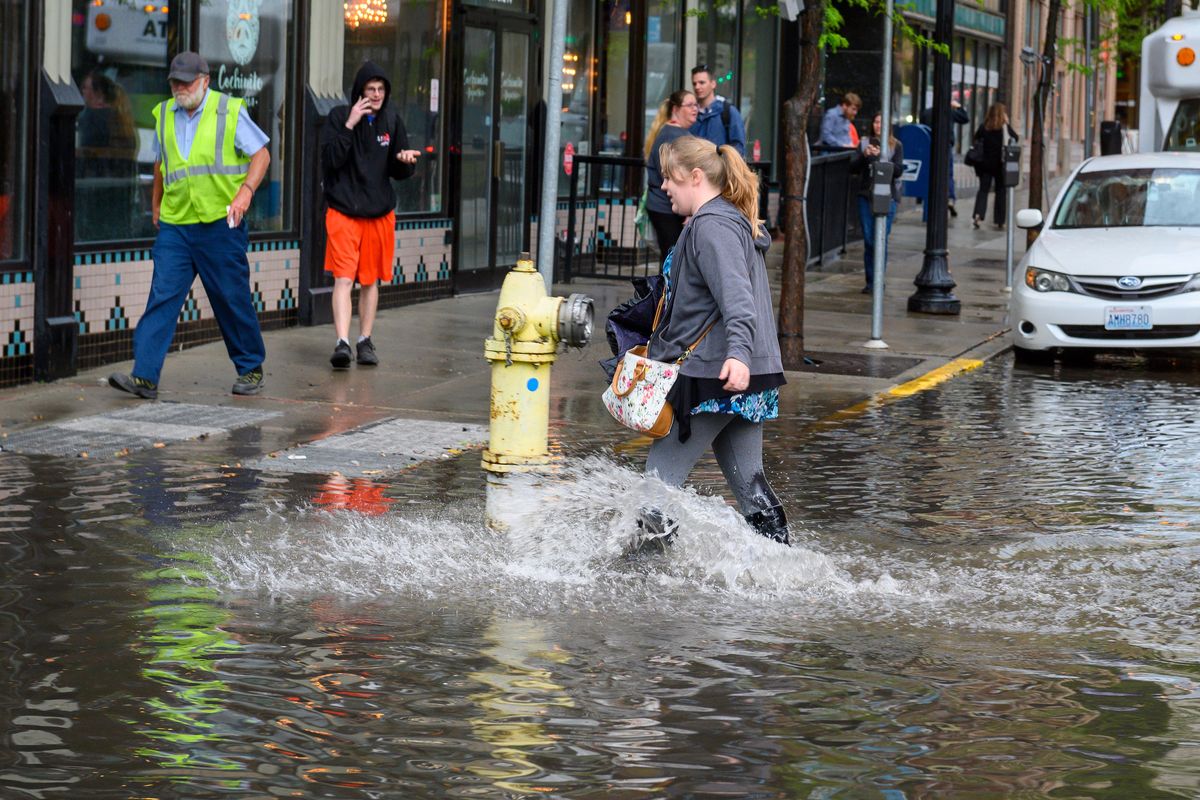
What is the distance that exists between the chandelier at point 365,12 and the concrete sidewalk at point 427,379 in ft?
7.45

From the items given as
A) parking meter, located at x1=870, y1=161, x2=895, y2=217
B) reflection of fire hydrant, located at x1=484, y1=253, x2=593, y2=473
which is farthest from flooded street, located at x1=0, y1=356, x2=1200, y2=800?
Result: parking meter, located at x1=870, y1=161, x2=895, y2=217

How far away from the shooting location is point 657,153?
14555 millimetres

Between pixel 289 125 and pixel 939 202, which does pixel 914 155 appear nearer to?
pixel 939 202

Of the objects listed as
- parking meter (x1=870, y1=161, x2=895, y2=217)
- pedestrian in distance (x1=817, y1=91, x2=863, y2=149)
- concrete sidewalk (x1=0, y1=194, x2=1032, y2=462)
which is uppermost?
pedestrian in distance (x1=817, y1=91, x2=863, y2=149)

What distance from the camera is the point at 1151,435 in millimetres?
10852

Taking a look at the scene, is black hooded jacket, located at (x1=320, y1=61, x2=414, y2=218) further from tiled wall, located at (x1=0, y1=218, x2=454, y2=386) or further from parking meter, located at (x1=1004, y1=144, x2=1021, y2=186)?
parking meter, located at (x1=1004, y1=144, x2=1021, y2=186)

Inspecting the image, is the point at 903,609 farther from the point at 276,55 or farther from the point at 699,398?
the point at 276,55

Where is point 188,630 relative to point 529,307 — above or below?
below

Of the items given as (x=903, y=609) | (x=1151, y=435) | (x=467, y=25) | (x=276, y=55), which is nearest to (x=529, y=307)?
(x=903, y=609)

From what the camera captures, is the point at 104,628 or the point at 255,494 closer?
the point at 104,628

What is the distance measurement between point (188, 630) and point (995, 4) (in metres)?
39.1

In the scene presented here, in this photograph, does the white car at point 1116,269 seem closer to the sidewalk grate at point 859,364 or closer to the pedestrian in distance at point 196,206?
the sidewalk grate at point 859,364

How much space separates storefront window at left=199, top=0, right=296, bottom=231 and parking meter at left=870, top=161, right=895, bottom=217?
4.33m

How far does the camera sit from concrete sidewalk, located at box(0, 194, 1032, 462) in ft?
33.8
